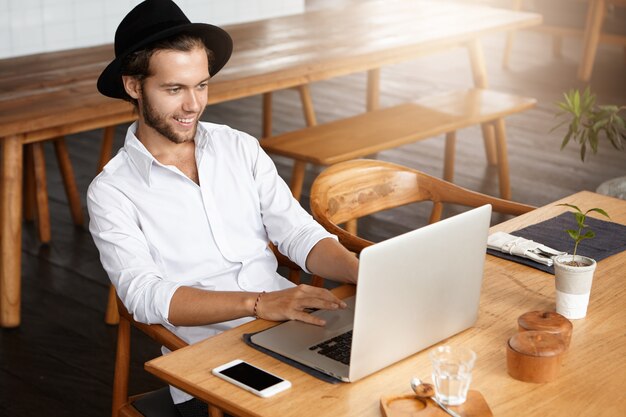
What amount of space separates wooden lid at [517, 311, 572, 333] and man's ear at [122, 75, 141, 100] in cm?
112

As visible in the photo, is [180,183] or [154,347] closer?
[180,183]

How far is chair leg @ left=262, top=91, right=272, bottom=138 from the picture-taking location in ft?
20.4

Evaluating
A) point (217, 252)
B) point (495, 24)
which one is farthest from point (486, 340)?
point (495, 24)

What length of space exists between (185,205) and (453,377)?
1011mm

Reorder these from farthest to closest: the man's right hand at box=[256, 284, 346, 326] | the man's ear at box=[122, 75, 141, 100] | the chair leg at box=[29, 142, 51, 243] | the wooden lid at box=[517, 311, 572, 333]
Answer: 1. the chair leg at box=[29, 142, 51, 243]
2. the man's ear at box=[122, 75, 141, 100]
3. the man's right hand at box=[256, 284, 346, 326]
4. the wooden lid at box=[517, 311, 572, 333]

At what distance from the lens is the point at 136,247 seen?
2.31 meters

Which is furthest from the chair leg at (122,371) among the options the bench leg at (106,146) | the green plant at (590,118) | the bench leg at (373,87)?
the bench leg at (373,87)

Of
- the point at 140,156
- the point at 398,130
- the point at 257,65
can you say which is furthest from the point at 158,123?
the point at 398,130

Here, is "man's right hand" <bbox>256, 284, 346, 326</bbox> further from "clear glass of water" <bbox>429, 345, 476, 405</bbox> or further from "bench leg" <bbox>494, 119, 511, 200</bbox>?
"bench leg" <bbox>494, 119, 511, 200</bbox>

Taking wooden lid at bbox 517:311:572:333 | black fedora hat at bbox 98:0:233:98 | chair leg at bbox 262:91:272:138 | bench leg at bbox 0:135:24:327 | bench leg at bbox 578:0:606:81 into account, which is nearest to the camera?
wooden lid at bbox 517:311:572:333

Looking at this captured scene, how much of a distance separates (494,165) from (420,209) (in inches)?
36.6

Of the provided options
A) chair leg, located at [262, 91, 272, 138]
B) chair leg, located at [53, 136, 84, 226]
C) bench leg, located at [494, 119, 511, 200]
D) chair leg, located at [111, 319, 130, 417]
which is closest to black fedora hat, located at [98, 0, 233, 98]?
chair leg, located at [111, 319, 130, 417]

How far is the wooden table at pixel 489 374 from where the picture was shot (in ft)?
5.67

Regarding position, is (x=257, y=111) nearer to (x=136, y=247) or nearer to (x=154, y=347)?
(x=154, y=347)
